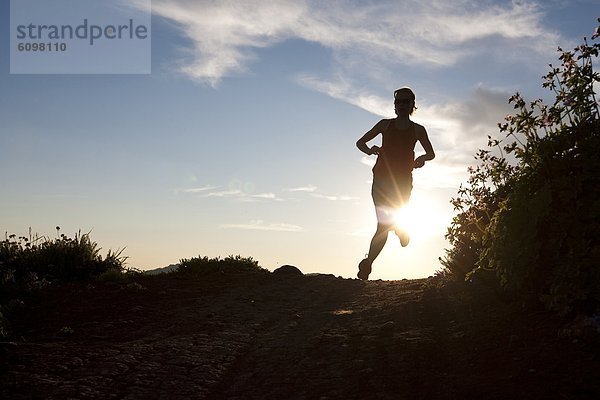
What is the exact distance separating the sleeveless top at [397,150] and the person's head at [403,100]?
210 millimetres

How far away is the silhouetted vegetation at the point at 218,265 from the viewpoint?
32.3ft

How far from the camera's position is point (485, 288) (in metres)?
4.82

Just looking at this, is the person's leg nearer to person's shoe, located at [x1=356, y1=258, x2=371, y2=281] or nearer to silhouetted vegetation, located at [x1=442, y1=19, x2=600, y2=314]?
person's shoe, located at [x1=356, y1=258, x2=371, y2=281]

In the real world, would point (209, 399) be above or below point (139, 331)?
below

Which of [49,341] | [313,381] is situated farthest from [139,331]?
[313,381]

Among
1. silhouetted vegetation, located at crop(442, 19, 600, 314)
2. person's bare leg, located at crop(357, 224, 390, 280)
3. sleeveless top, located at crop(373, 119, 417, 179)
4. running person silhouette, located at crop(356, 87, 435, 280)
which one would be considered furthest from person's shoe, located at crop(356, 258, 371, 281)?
silhouetted vegetation, located at crop(442, 19, 600, 314)

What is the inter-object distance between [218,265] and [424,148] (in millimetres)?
4312

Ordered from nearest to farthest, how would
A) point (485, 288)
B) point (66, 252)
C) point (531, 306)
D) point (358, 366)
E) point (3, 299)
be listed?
point (358, 366)
point (531, 306)
point (485, 288)
point (3, 299)
point (66, 252)

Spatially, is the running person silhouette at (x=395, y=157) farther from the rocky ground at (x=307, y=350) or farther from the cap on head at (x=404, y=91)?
the rocky ground at (x=307, y=350)

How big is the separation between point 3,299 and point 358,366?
4.95 metres

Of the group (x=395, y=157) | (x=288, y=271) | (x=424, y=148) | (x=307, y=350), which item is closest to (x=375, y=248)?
(x=395, y=157)

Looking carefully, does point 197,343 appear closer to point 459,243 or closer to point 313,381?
point 313,381

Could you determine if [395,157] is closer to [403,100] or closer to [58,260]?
[403,100]

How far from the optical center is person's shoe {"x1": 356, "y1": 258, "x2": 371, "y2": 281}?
8.91 metres
